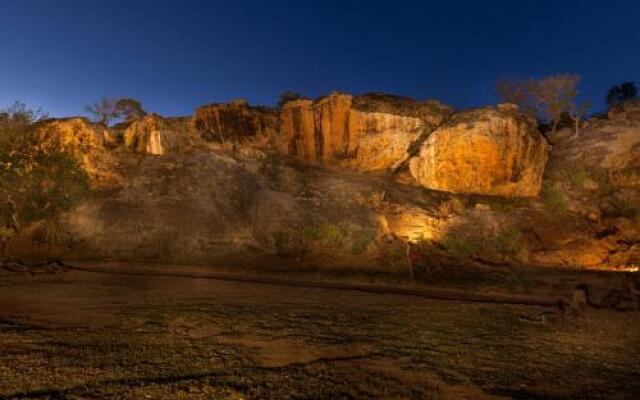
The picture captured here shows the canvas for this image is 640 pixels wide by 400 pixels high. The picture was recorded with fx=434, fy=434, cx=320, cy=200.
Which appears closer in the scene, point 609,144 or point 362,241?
point 362,241

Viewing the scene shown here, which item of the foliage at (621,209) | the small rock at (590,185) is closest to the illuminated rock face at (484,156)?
the small rock at (590,185)

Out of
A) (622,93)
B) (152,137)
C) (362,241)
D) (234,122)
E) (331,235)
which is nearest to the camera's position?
(362,241)

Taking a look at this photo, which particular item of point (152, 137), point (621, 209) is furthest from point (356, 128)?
point (621, 209)

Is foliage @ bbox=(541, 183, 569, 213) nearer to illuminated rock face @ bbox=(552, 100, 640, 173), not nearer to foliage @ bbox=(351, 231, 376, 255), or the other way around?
illuminated rock face @ bbox=(552, 100, 640, 173)

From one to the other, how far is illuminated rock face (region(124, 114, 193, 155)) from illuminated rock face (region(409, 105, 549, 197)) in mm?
17288

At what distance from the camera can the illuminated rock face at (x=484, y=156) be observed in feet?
97.6

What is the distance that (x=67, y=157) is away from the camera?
27.8 meters

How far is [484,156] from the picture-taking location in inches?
1181

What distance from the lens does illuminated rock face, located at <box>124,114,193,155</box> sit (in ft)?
103

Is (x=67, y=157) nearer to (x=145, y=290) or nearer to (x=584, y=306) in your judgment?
(x=145, y=290)

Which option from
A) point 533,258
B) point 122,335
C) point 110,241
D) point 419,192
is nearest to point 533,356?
point 122,335

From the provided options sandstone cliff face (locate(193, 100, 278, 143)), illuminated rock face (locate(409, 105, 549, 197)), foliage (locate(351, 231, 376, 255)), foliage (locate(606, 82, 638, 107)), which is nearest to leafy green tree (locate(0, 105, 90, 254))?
sandstone cliff face (locate(193, 100, 278, 143))

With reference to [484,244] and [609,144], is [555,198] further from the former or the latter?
[609,144]

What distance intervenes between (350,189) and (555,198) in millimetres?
14407
